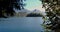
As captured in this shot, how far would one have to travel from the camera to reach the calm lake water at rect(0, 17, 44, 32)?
336 centimetres

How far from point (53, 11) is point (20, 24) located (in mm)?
1091

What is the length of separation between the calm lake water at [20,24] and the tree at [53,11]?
69 cm

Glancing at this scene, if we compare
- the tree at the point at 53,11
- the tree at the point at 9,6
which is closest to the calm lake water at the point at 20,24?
the tree at the point at 9,6

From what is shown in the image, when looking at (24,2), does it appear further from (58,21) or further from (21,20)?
(58,21)

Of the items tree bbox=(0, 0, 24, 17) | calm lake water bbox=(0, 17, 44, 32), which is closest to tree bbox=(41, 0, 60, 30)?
calm lake water bbox=(0, 17, 44, 32)

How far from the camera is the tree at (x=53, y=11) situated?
2585mm

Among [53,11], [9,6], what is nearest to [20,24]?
[9,6]

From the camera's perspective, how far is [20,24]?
344 centimetres

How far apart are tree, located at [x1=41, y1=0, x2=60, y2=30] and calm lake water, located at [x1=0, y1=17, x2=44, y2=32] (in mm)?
689

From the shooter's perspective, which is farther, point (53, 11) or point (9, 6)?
point (9, 6)

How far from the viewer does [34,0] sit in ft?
11.0

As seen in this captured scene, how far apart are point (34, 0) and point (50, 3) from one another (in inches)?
32.0

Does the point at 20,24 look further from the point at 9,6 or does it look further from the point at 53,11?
the point at 53,11

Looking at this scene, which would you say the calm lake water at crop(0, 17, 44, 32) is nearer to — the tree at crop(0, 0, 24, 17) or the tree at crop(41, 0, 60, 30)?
the tree at crop(0, 0, 24, 17)
